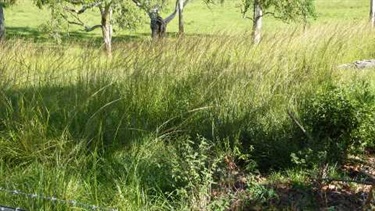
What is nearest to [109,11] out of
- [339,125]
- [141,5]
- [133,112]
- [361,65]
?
[141,5]

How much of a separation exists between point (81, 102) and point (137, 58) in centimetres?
116

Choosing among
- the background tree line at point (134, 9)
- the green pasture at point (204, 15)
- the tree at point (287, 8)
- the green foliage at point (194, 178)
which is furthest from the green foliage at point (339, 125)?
the green pasture at point (204, 15)

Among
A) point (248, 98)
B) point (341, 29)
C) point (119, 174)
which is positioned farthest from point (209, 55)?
point (341, 29)

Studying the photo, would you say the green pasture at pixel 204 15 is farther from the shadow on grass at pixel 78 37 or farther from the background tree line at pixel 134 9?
the background tree line at pixel 134 9

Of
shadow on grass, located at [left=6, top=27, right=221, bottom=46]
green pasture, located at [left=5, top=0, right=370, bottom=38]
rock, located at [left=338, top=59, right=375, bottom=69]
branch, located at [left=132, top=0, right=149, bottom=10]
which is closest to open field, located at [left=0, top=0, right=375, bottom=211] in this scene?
shadow on grass, located at [left=6, top=27, right=221, bottom=46]

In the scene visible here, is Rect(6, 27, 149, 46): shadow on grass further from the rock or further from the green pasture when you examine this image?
the rock

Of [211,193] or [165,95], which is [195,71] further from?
[211,193]

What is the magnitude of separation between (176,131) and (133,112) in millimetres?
520

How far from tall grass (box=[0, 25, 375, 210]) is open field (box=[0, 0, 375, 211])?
0.01 meters

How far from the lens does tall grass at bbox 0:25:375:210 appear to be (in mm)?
3475

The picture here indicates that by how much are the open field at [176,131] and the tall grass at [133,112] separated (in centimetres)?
1

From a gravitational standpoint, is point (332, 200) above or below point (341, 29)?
below

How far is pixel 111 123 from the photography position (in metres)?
4.27

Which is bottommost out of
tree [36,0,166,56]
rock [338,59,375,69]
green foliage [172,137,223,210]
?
green foliage [172,137,223,210]
